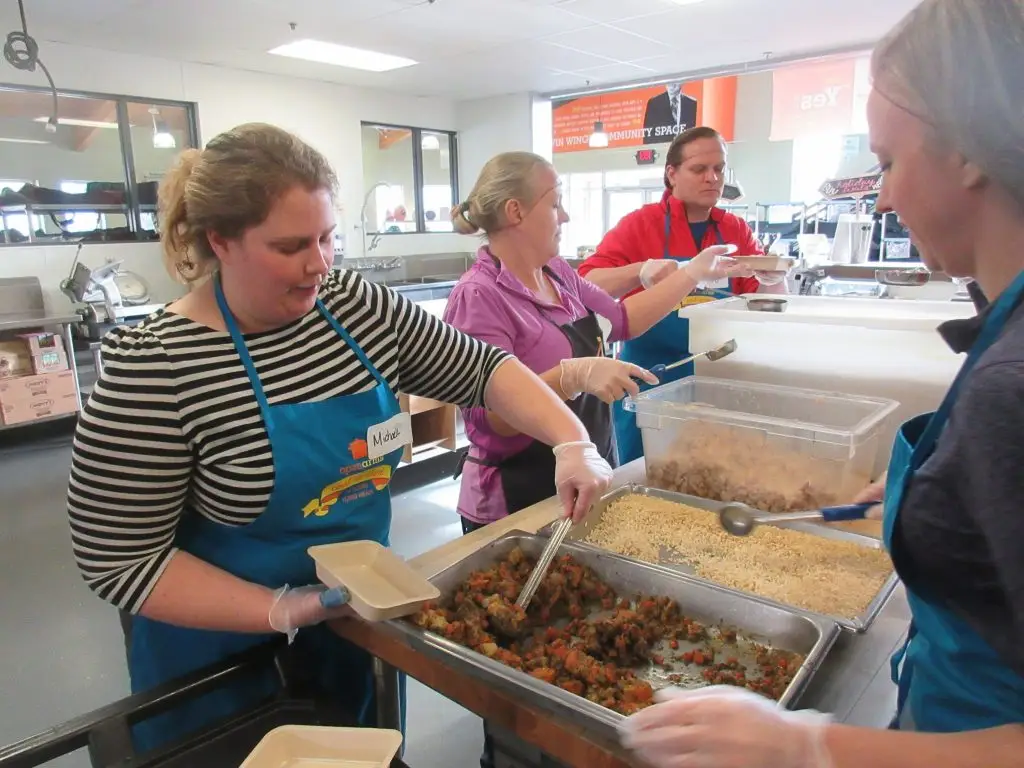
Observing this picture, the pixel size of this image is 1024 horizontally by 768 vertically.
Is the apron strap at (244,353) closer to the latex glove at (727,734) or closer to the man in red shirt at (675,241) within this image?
the latex glove at (727,734)

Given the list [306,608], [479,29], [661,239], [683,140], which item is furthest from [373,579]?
[479,29]

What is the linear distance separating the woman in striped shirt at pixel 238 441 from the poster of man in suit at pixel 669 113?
638 cm

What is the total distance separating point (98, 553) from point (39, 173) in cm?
560

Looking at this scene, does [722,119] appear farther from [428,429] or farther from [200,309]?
[200,309]

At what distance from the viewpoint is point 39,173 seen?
538cm

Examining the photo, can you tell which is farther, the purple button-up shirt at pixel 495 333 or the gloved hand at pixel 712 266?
the gloved hand at pixel 712 266

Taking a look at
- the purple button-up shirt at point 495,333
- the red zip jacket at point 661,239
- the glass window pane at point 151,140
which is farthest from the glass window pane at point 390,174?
the purple button-up shirt at point 495,333

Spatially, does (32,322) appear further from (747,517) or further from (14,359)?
(747,517)

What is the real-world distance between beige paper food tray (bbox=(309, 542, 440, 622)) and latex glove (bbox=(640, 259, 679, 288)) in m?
1.50

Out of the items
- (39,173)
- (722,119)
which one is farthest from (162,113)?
(722,119)

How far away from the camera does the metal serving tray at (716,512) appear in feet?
3.37

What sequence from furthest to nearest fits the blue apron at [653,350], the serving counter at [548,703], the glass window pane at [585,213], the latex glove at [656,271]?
the glass window pane at [585,213]
the blue apron at [653,350]
the latex glove at [656,271]
the serving counter at [548,703]

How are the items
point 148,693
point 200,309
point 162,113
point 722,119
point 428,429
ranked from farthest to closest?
point 722,119 < point 162,113 < point 428,429 < point 200,309 < point 148,693

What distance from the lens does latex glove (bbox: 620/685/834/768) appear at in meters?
0.63
